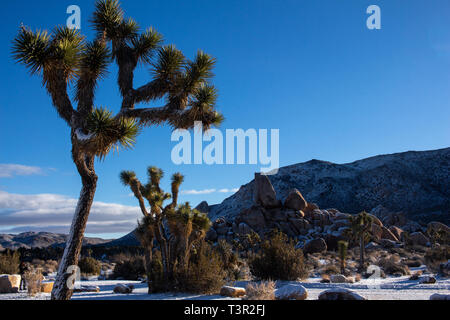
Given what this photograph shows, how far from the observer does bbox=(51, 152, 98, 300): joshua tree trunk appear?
917 cm

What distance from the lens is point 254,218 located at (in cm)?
4697

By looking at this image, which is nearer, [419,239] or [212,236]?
[419,239]

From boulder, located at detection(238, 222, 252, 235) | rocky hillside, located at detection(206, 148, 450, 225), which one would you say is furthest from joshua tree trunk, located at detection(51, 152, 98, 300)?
rocky hillside, located at detection(206, 148, 450, 225)

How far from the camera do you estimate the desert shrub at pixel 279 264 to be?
1480cm

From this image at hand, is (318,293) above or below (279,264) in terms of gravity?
below

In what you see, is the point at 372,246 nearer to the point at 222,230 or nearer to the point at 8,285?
the point at 222,230

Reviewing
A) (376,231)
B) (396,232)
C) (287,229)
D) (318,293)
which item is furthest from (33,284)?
(396,232)

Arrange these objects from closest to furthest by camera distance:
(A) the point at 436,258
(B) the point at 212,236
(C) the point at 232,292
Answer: (C) the point at 232,292, (A) the point at 436,258, (B) the point at 212,236

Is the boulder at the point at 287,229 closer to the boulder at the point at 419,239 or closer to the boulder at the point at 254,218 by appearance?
the boulder at the point at 254,218

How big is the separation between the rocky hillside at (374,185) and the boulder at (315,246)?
96.9ft

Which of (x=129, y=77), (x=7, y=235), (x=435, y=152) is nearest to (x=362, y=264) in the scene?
(x=129, y=77)

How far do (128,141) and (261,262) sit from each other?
27.4 ft

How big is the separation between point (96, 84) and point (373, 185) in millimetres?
67602

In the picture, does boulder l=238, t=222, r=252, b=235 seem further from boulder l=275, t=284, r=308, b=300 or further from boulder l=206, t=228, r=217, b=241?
boulder l=275, t=284, r=308, b=300
